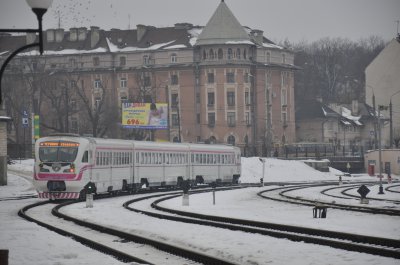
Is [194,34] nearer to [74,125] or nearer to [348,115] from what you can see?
[74,125]

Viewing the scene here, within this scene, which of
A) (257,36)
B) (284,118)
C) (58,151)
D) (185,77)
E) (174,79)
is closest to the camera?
(58,151)

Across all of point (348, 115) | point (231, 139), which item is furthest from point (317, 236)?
point (348, 115)

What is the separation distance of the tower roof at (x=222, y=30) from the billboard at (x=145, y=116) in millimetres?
33865

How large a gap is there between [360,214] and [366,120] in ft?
346

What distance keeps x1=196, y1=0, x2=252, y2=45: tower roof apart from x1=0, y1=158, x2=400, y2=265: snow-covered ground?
238ft

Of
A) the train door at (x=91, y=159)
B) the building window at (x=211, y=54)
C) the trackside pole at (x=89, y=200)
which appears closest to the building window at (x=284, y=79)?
the building window at (x=211, y=54)

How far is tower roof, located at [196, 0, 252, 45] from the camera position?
11231 centimetres

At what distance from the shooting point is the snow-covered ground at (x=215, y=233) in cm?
1681

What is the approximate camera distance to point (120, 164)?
4356 cm

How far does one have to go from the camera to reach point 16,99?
4200 inches

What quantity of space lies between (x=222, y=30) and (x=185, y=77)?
7.87 metres

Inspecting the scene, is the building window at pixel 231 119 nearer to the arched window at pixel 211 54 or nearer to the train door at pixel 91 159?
the arched window at pixel 211 54

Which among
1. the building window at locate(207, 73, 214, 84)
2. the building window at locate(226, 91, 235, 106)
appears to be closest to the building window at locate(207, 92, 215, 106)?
the building window at locate(207, 73, 214, 84)

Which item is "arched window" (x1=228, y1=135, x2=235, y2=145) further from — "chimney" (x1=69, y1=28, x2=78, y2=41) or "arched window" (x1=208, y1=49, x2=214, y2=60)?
"chimney" (x1=69, y1=28, x2=78, y2=41)
